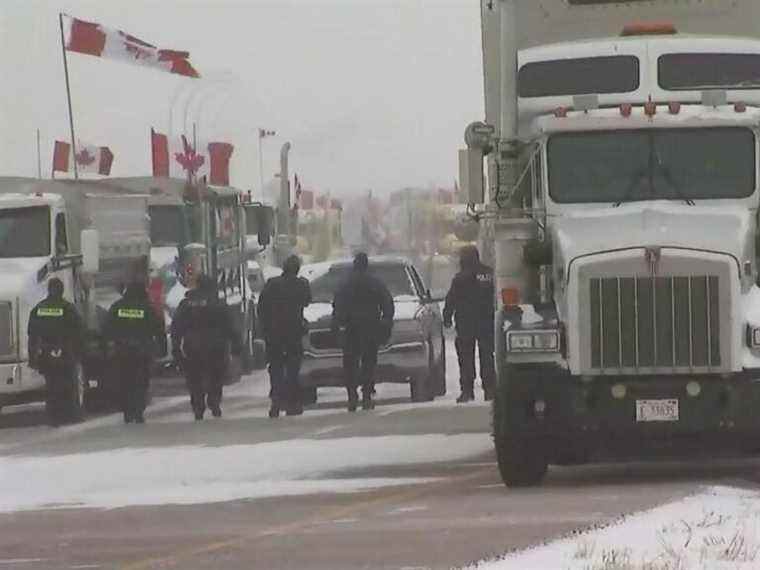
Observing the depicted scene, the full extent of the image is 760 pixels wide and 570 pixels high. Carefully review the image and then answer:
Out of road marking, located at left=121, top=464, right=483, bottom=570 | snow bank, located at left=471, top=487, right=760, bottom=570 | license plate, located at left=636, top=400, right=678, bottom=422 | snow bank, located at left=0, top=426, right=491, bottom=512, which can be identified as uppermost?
license plate, located at left=636, top=400, right=678, bottom=422

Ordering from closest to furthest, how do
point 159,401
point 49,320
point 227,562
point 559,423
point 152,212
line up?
point 227,562
point 559,423
point 49,320
point 159,401
point 152,212

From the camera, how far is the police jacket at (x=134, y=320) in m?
26.5

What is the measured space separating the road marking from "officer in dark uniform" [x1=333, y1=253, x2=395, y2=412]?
346 inches

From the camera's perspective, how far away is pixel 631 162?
660 inches

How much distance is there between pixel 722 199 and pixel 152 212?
19039 mm

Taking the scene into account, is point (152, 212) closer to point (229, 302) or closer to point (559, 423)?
point (229, 302)

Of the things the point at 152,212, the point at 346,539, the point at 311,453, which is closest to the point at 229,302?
the point at 152,212

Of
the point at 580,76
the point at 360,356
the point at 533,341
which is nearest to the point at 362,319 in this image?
the point at 360,356

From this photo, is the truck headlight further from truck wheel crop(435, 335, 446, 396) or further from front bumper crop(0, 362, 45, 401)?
truck wheel crop(435, 335, 446, 396)

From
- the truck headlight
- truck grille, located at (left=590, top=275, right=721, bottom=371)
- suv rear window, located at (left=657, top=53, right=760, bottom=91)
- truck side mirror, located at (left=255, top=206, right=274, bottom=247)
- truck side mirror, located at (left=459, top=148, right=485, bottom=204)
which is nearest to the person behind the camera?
truck grille, located at (left=590, top=275, right=721, bottom=371)

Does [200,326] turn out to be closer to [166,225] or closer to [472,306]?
[472,306]

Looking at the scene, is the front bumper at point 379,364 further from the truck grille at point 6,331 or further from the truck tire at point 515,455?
the truck tire at point 515,455

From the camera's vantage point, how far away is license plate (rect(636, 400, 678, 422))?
15.5 m

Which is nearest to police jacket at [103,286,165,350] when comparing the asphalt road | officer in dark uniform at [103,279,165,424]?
officer in dark uniform at [103,279,165,424]
